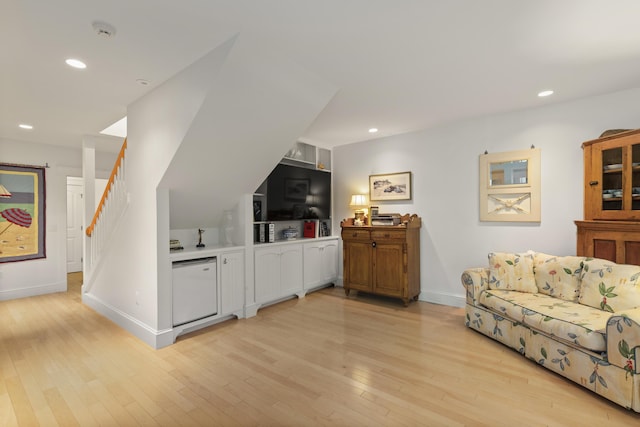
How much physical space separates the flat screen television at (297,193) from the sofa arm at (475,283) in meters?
2.46

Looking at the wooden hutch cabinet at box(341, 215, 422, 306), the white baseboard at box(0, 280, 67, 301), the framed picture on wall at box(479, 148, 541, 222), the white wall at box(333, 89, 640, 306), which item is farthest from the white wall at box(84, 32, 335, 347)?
the framed picture on wall at box(479, 148, 541, 222)

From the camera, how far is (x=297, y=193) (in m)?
4.59

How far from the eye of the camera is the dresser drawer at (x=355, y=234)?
4.34m

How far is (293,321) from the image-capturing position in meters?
3.53

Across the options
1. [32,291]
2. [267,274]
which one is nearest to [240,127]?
[267,274]

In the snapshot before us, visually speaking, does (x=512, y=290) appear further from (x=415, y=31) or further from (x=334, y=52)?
(x=334, y=52)

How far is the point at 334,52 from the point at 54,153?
204 inches

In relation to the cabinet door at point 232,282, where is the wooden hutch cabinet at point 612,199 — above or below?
above

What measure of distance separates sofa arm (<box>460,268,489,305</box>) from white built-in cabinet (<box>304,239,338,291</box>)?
7.30 ft

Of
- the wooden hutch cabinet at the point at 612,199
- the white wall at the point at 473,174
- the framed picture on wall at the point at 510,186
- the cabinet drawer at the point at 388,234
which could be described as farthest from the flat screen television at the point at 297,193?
the wooden hutch cabinet at the point at 612,199

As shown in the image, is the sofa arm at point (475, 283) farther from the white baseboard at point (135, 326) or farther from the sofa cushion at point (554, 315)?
the white baseboard at point (135, 326)

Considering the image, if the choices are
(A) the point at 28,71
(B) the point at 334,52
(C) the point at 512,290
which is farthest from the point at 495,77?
(A) the point at 28,71

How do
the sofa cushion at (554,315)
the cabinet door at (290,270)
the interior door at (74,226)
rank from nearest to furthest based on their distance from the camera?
the sofa cushion at (554,315) < the cabinet door at (290,270) < the interior door at (74,226)

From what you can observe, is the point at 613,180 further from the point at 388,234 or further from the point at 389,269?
the point at 389,269
